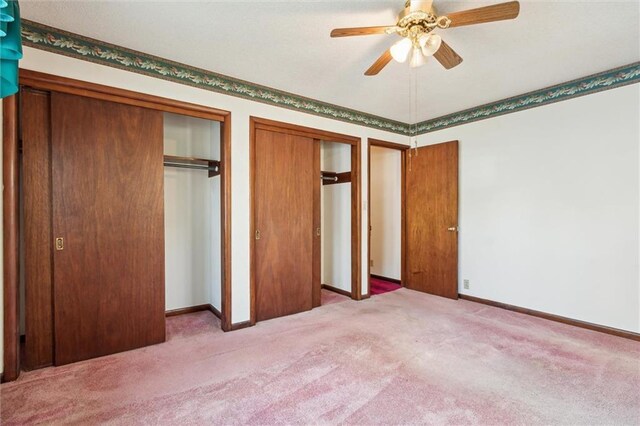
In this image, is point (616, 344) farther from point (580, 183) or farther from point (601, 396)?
point (580, 183)

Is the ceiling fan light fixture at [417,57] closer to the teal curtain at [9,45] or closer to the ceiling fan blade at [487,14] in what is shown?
the ceiling fan blade at [487,14]

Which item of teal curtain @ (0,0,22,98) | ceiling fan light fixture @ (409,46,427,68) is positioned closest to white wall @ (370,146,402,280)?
ceiling fan light fixture @ (409,46,427,68)

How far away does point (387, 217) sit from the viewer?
523 cm

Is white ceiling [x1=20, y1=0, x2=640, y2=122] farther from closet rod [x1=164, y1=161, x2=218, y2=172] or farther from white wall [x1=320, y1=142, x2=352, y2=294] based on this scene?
white wall [x1=320, y1=142, x2=352, y2=294]

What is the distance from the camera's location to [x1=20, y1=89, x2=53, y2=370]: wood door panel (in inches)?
89.8

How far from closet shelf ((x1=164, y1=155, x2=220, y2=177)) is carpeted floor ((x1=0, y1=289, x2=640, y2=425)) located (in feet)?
5.53

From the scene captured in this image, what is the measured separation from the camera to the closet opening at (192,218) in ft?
11.5

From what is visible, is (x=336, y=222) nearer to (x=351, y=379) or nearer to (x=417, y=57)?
(x=351, y=379)

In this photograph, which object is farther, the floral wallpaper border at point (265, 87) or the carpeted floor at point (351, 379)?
the floral wallpaper border at point (265, 87)

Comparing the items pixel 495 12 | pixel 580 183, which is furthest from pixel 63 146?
pixel 580 183

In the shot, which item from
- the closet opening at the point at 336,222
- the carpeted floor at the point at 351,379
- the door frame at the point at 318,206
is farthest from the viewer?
the closet opening at the point at 336,222

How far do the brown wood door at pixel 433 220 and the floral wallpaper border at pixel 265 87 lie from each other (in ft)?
1.70

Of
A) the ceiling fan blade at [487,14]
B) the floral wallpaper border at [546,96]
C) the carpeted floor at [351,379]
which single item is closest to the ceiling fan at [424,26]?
the ceiling fan blade at [487,14]

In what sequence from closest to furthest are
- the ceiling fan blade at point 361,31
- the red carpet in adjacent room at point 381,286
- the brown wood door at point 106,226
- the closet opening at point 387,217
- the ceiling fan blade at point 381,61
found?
the ceiling fan blade at point 361,31
the ceiling fan blade at point 381,61
the brown wood door at point 106,226
the red carpet in adjacent room at point 381,286
the closet opening at point 387,217
